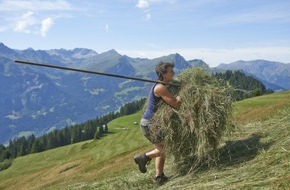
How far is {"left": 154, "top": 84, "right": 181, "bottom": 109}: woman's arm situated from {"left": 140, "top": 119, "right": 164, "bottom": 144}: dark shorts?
0.74 m

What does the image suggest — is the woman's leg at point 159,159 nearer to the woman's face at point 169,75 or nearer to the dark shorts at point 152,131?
the dark shorts at point 152,131

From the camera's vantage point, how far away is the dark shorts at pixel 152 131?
1157 centimetres

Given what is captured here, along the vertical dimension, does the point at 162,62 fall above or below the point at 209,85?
above

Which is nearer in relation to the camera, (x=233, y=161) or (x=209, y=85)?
(x=233, y=161)

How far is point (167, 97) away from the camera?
37.4 feet

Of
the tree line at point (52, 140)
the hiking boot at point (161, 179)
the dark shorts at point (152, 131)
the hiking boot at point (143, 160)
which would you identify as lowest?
the tree line at point (52, 140)

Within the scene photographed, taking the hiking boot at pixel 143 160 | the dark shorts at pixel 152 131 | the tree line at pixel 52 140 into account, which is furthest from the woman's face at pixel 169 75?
the tree line at pixel 52 140

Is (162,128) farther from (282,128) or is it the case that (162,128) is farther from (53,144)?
(53,144)

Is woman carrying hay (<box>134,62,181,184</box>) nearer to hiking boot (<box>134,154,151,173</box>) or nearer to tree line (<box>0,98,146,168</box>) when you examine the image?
hiking boot (<box>134,154,151,173</box>)

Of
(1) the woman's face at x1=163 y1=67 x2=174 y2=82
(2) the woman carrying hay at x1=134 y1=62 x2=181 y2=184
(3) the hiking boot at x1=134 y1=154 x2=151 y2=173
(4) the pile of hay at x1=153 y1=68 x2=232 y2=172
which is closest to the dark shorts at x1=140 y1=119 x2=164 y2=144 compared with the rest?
(2) the woman carrying hay at x1=134 y1=62 x2=181 y2=184

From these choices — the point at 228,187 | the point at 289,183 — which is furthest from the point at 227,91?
the point at 289,183

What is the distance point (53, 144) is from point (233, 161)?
520 ft

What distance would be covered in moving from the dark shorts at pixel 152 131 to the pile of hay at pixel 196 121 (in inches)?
5.5

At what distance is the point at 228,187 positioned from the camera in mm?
8773
